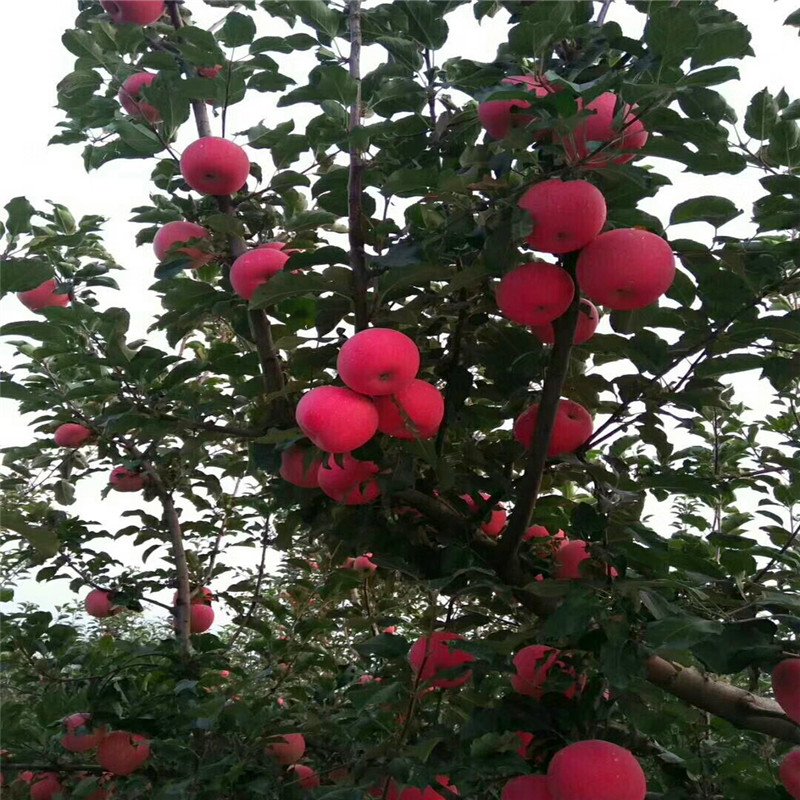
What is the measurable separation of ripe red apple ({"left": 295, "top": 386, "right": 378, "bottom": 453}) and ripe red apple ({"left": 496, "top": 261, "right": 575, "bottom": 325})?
33 centimetres

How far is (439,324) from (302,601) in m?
1.49

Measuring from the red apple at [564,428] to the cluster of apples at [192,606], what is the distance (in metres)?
1.78

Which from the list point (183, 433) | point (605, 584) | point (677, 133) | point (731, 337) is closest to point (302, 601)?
point (183, 433)

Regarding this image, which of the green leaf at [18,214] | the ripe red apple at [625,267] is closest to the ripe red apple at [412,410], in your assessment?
the ripe red apple at [625,267]

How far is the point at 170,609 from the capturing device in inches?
113

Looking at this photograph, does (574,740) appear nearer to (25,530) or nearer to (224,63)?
(25,530)

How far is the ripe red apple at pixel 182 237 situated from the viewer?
6.27ft

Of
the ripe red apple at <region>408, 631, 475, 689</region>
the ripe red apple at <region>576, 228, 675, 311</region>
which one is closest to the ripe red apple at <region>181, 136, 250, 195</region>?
the ripe red apple at <region>576, 228, 675, 311</region>

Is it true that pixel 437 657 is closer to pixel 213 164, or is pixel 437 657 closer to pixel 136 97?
pixel 213 164

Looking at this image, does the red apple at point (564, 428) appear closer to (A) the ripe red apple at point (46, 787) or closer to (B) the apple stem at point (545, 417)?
(B) the apple stem at point (545, 417)

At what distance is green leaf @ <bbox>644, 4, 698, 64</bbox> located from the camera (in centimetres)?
124

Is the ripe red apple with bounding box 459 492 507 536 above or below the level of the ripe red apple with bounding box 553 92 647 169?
below

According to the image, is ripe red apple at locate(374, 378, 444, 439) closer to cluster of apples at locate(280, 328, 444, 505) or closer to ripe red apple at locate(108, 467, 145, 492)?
cluster of apples at locate(280, 328, 444, 505)

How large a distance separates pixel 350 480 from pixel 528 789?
0.74 meters
